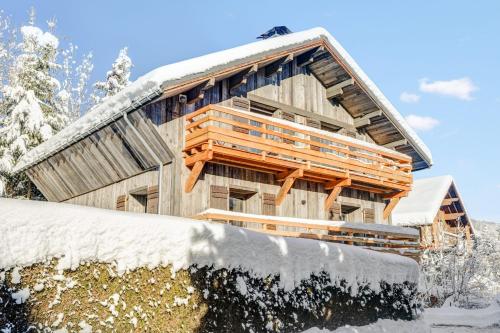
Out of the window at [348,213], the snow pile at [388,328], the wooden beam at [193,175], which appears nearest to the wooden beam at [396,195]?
the window at [348,213]

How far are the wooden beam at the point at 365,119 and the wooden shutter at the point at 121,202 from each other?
9.41 meters

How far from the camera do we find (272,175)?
1466 cm

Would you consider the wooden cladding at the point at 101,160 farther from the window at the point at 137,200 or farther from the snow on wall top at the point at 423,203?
the snow on wall top at the point at 423,203

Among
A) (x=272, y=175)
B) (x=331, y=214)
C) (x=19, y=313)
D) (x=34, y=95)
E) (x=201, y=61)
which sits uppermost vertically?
(x=34, y=95)

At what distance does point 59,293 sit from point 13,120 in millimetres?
18420

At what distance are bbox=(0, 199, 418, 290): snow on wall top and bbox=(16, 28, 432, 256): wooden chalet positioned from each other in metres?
4.14

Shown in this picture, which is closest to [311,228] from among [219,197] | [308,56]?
[219,197]

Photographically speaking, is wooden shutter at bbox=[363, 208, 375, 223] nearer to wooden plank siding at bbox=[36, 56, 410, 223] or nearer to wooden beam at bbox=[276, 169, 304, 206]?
wooden plank siding at bbox=[36, 56, 410, 223]

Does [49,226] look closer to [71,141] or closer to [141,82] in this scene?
[141,82]

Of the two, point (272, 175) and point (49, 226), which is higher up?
point (272, 175)

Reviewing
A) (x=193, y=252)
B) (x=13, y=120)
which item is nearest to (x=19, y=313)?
(x=193, y=252)

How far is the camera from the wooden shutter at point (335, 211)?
1639cm

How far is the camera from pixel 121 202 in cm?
1473

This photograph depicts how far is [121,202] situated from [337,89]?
868 centimetres
